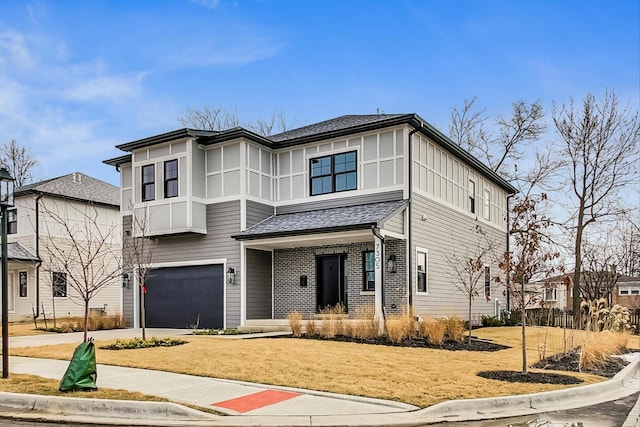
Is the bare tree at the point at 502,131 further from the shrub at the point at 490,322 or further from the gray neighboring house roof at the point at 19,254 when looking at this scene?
the gray neighboring house roof at the point at 19,254

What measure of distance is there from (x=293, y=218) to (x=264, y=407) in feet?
39.8

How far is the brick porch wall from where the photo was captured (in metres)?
17.8

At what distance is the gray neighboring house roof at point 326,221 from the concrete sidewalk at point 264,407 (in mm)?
8104

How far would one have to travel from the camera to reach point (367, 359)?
448 inches

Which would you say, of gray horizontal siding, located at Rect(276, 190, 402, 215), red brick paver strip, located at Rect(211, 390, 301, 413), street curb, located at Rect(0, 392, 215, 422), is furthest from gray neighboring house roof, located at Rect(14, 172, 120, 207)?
red brick paver strip, located at Rect(211, 390, 301, 413)

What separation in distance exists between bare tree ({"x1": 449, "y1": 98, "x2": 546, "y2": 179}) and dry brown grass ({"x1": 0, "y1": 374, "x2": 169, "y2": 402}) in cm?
2939

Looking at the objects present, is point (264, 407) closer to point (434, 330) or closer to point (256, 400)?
point (256, 400)

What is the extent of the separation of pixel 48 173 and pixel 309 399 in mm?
37813

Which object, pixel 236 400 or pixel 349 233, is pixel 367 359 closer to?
pixel 236 400

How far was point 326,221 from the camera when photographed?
18.1m

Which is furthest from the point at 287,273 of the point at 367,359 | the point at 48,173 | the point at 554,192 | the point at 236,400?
the point at 48,173

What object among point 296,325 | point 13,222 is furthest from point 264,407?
point 13,222

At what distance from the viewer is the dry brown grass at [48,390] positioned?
26.4 ft

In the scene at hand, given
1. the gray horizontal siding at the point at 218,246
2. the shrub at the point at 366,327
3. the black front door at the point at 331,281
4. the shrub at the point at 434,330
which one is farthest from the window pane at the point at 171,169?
the shrub at the point at 434,330
